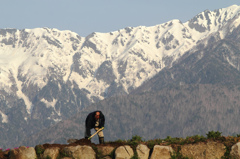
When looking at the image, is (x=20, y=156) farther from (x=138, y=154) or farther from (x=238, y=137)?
(x=238, y=137)

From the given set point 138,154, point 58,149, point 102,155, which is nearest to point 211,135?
point 138,154

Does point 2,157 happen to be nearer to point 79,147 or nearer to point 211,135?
point 79,147

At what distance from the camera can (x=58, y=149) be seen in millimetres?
42938

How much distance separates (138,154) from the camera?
41.9m

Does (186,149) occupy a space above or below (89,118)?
below

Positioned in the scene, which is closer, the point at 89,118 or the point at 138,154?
the point at 138,154

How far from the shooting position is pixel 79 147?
140ft

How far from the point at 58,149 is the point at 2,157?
4.65 meters

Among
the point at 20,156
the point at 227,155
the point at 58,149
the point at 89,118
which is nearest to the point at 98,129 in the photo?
the point at 89,118

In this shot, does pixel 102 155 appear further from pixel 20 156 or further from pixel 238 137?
pixel 238 137

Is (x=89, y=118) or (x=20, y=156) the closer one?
(x=20, y=156)

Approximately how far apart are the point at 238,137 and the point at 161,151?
22.4ft

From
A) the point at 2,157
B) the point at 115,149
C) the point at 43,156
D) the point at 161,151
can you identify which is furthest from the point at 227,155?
the point at 2,157

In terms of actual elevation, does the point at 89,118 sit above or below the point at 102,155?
above
